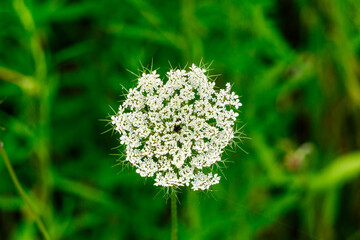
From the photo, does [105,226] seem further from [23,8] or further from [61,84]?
[23,8]

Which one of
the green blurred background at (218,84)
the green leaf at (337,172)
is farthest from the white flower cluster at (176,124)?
the green leaf at (337,172)

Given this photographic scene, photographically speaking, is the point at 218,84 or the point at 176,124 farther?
the point at 218,84

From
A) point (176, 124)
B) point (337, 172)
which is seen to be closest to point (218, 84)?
point (337, 172)

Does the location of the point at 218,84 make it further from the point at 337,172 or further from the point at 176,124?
Result: the point at 176,124

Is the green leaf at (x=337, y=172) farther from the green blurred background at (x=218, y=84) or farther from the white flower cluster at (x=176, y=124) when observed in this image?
the white flower cluster at (x=176, y=124)

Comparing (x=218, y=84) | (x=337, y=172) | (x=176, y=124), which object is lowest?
(x=176, y=124)
